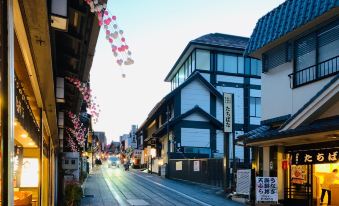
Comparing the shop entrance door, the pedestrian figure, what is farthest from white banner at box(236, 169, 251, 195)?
the pedestrian figure

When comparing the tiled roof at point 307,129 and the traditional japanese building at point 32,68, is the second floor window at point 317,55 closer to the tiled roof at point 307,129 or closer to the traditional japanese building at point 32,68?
the tiled roof at point 307,129

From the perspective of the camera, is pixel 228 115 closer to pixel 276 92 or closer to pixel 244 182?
pixel 244 182

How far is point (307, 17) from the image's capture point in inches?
608

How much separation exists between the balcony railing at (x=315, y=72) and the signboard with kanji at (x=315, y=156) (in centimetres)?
287

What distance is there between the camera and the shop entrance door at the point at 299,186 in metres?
16.2

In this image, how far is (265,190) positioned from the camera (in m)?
15.7

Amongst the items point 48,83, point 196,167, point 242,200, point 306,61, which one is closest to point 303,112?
→ point 306,61

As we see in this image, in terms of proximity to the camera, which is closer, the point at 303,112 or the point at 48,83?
the point at 48,83

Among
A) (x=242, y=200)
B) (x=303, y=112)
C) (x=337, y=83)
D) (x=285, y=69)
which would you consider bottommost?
(x=242, y=200)

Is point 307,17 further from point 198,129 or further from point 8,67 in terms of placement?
point 198,129

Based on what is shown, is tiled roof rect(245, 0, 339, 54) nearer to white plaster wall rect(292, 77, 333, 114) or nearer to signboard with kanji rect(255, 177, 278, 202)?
white plaster wall rect(292, 77, 333, 114)

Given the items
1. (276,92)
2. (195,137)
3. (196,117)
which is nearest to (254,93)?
(196,117)

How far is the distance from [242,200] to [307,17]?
10.7m

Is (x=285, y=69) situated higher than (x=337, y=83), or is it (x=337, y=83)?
(x=285, y=69)
